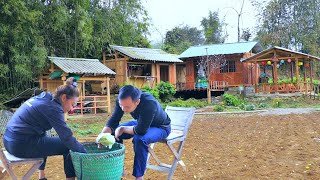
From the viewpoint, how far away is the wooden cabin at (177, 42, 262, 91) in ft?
78.1

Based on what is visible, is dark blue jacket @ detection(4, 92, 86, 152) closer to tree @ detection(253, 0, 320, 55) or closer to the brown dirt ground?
the brown dirt ground

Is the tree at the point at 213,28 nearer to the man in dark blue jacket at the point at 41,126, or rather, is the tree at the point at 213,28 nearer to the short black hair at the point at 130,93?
the short black hair at the point at 130,93

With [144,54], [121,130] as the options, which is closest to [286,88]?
[144,54]

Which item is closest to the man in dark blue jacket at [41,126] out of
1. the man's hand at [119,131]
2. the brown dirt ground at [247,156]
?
the man's hand at [119,131]

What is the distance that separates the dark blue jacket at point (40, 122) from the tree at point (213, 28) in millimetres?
35383

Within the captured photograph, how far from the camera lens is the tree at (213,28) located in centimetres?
3772

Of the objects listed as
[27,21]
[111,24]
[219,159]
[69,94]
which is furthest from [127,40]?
[69,94]

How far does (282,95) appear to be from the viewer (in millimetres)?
19078

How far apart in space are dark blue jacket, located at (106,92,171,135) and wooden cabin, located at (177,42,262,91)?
756 inches

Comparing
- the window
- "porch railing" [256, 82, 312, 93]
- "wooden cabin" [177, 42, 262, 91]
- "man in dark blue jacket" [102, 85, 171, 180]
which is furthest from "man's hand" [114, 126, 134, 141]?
the window

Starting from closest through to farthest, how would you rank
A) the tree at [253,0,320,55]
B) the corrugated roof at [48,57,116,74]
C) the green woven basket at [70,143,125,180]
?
1. the green woven basket at [70,143,125,180]
2. the corrugated roof at [48,57,116,74]
3. the tree at [253,0,320,55]

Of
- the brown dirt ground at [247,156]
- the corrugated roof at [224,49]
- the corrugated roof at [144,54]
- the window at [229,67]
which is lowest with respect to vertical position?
the brown dirt ground at [247,156]

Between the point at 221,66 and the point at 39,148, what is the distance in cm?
2214

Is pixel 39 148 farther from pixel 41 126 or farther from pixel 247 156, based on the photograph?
pixel 247 156
